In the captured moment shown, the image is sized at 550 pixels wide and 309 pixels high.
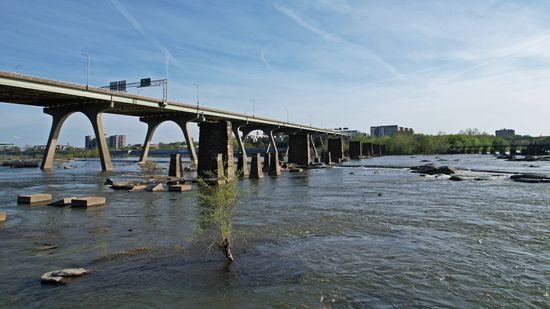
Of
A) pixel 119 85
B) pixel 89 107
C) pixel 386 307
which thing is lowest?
pixel 386 307

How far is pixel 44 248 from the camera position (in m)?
13.8

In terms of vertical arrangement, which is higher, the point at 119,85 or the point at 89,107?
the point at 119,85

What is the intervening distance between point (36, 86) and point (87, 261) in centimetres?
4951

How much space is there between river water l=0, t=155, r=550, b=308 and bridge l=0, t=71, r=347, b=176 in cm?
2089

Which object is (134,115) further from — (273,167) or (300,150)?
(273,167)

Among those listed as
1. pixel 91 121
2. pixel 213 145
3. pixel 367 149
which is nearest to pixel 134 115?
pixel 91 121

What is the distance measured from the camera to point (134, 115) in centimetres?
9831

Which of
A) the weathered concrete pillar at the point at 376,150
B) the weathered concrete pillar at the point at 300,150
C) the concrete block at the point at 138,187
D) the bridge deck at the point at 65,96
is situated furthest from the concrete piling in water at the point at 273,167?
the weathered concrete pillar at the point at 376,150

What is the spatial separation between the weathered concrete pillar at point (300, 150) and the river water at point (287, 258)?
5869cm

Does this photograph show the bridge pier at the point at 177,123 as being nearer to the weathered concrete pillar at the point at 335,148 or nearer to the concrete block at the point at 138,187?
the weathered concrete pillar at the point at 335,148

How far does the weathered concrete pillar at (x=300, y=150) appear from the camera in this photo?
8219cm

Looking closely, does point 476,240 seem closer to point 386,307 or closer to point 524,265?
point 524,265

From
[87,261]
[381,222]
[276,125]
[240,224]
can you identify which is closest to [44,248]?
[87,261]

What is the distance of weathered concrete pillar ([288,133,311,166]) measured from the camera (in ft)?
270
